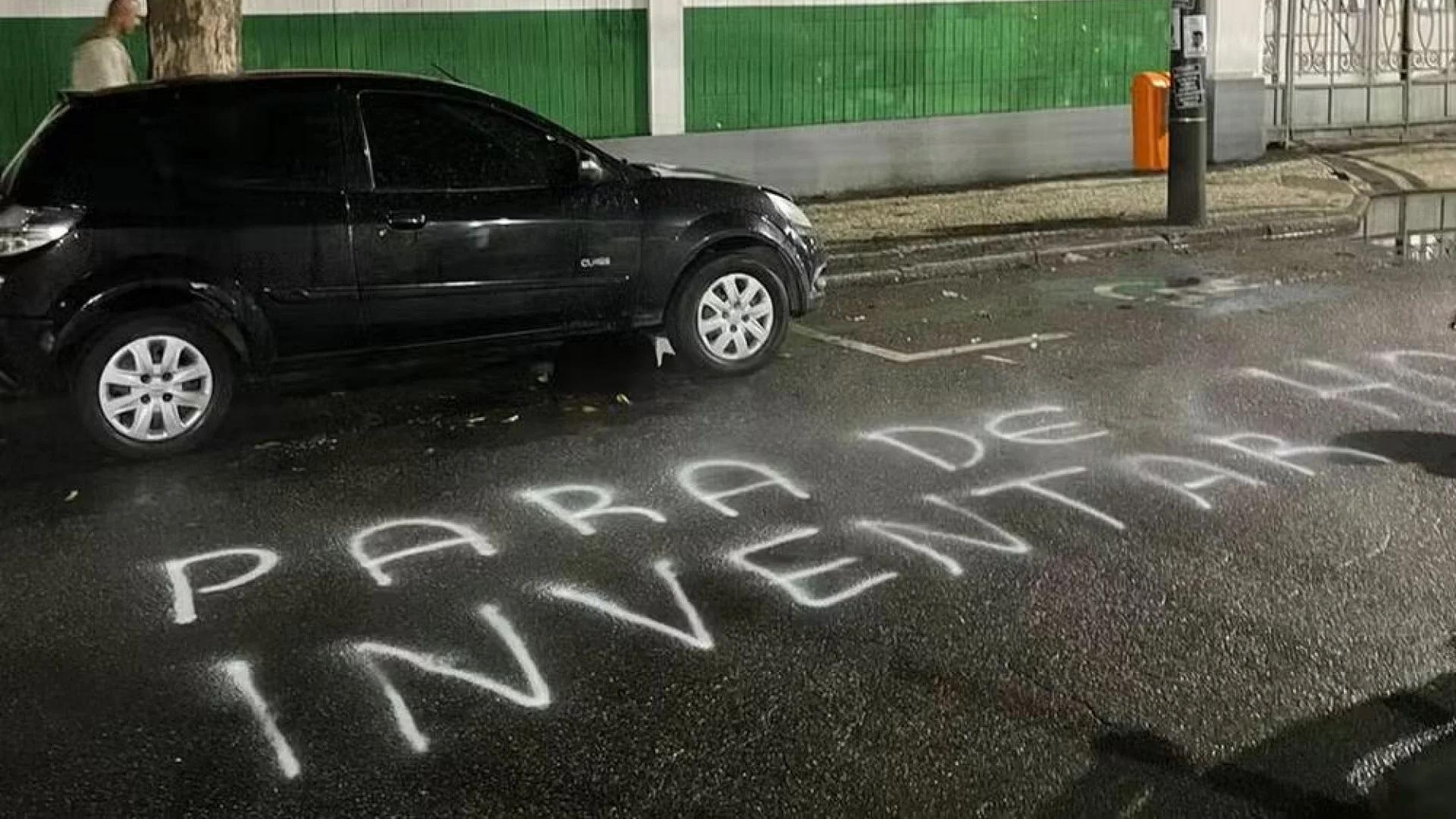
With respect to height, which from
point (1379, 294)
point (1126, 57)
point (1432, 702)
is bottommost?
point (1432, 702)

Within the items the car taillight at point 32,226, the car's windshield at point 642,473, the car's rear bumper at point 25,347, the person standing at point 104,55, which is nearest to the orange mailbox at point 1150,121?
the car's windshield at point 642,473

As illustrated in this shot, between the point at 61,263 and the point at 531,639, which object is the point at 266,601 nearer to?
the point at 531,639

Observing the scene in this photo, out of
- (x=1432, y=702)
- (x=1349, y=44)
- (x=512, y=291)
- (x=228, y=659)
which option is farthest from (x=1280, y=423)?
(x=1349, y=44)

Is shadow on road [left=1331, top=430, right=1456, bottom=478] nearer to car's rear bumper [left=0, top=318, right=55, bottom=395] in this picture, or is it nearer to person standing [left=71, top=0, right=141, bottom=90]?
car's rear bumper [left=0, top=318, right=55, bottom=395]

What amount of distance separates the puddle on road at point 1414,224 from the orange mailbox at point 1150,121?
198 centimetres

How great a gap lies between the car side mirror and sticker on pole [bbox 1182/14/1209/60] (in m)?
6.06

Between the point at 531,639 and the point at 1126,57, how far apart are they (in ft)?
46.3

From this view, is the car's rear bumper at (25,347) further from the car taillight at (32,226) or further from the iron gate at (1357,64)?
the iron gate at (1357,64)

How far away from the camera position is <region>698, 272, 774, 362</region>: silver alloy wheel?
8820mm

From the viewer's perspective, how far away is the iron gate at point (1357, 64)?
18703 millimetres

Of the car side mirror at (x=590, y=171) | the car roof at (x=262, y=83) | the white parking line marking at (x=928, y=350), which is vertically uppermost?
the car roof at (x=262, y=83)

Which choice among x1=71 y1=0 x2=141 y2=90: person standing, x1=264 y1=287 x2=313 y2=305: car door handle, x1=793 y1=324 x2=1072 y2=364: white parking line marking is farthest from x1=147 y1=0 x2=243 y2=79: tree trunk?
x1=793 y1=324 x2=1072 y2=364: white parking line marking

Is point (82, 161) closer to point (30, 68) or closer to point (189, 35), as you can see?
point (189, 35)

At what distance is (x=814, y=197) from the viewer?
15656 millimetres
